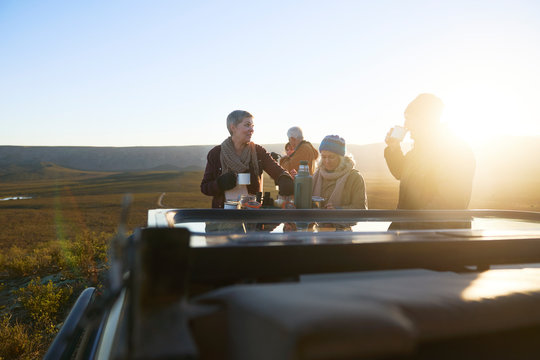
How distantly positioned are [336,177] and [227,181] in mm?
1216

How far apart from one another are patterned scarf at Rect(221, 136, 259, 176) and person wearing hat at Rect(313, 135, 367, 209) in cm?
75

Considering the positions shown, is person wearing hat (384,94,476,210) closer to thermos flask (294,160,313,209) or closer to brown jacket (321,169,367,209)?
brown jacket (321,169,367,209)

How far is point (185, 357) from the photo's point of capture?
0.48m

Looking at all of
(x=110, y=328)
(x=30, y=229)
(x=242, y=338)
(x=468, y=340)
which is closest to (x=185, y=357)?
(x=242, y=338)

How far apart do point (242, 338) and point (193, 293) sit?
252 millimetres

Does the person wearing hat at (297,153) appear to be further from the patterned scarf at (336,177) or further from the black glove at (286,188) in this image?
the black glove at (286,188)

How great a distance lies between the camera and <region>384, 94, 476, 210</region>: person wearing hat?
3.01 m

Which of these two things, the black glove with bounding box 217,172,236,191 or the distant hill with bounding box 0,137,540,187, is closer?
the black glove with bounding box 217,172,236,191

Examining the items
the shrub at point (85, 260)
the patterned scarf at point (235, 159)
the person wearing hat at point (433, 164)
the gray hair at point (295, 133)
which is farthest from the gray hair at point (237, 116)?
the shrub at point (85, 260)

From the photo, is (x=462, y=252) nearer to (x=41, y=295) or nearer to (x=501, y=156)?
(x=41, y=295)

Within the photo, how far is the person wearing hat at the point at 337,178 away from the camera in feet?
12.6

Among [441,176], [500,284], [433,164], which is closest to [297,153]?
[433,164]

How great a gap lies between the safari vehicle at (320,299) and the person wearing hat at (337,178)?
9.14 ft

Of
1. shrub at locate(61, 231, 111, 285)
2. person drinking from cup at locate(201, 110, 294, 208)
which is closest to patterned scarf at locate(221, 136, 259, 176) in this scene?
person drinking from cup at locate(201, 110, 294, 208)
